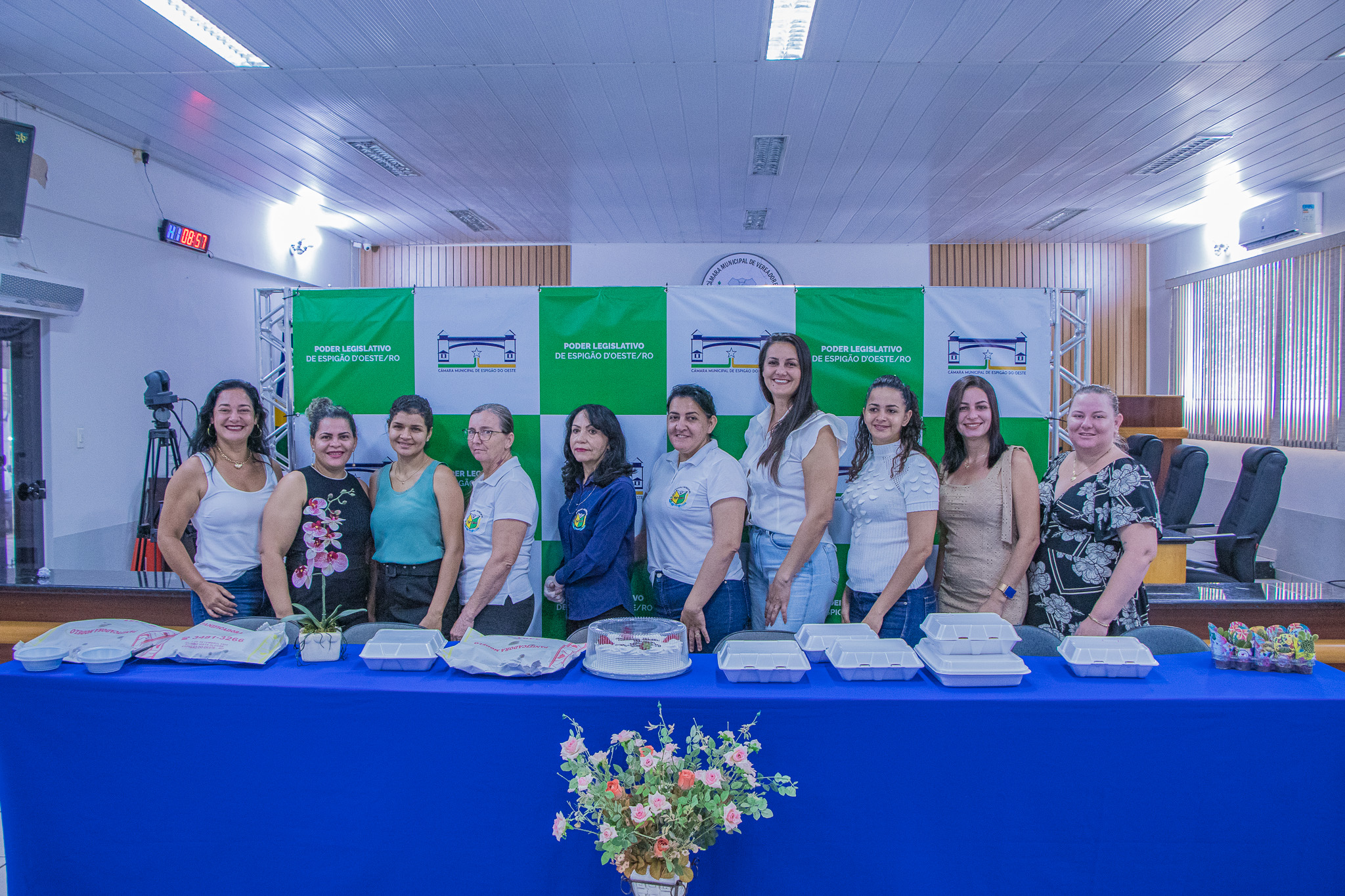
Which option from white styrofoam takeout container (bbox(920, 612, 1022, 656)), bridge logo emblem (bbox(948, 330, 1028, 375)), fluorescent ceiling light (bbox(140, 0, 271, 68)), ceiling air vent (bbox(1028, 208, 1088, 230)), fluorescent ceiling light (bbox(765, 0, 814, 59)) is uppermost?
ceiling air vent (bbox(1028, 208, 1088, 230))

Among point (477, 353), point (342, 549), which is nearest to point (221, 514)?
point (342, 549)

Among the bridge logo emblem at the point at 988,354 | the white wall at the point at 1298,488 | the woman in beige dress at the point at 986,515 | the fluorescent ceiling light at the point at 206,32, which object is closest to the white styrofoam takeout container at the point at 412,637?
the woman in beige dress at the point at 986,515

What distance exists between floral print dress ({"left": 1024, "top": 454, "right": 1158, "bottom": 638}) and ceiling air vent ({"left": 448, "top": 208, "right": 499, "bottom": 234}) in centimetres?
605

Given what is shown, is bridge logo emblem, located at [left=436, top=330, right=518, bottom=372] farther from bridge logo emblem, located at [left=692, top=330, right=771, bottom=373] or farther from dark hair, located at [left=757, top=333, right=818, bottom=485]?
dark hair, located at [left=757, top=333, right=818, bottom=485]

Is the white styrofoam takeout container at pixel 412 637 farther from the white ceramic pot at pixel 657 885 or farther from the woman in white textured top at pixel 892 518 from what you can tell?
the woman in white textured top at pixel 892 518

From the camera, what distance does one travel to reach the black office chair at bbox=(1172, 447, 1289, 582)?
4.29m

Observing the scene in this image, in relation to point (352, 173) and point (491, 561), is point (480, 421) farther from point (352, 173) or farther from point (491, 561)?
point (352, 173)

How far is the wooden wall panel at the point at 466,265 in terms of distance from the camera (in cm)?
854

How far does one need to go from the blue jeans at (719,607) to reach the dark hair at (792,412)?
407 mm

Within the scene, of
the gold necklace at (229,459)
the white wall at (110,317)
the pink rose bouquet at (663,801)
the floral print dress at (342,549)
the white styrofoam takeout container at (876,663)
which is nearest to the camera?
the pink rose bouquet at (663,801)

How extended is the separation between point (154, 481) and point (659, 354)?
368 centimetres

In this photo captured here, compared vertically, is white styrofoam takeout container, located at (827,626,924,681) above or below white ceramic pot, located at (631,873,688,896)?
above

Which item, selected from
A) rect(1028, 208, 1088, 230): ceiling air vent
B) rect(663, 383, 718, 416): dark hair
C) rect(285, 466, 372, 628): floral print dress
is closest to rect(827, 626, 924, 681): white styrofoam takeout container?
rect(663, 383, 718, 416): dark hair

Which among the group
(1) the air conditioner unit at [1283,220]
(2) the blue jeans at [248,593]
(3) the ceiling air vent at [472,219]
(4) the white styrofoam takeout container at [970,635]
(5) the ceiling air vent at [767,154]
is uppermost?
(3) the ceiling air vent at [472,219]
